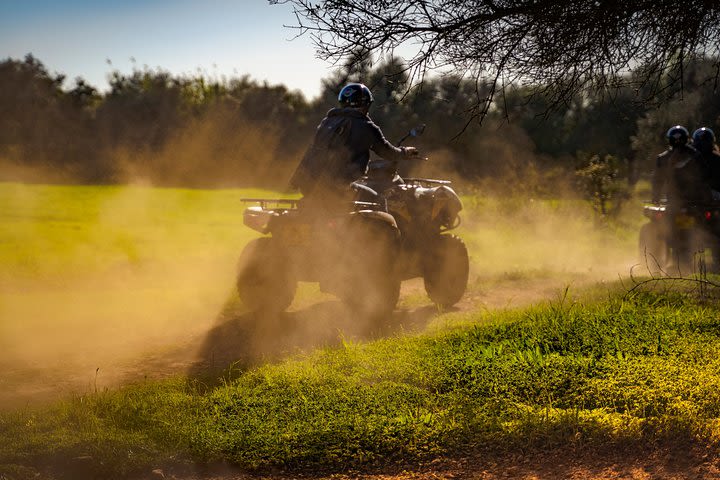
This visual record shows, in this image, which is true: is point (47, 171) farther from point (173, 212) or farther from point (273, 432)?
point (273, 432)

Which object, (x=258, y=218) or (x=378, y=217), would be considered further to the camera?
(x=258, y=218)

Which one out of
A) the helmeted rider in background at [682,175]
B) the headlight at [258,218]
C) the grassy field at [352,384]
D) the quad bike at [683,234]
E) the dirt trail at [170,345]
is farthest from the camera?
the helmeted rider in background at [682,175]

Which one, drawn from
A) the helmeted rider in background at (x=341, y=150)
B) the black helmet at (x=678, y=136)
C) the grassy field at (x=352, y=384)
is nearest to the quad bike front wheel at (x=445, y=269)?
the grassy field at (x=352, y=384)

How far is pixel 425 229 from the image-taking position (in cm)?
1063

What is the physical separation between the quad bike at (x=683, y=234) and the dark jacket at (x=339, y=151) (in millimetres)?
5684

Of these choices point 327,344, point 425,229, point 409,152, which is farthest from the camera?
point 425,229

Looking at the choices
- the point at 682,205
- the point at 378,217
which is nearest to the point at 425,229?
the point at 378,217

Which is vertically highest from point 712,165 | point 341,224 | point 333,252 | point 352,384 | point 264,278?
point 712,165

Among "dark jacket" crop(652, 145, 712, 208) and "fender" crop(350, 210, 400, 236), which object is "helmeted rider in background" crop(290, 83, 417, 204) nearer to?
"fender" crop(350, 210, 400, 236)

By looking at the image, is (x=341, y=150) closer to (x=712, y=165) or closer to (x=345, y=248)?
(x=345, y=248)

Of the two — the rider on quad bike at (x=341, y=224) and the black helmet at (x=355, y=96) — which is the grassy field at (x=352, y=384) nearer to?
the rider on quad bike at (x=341, y=224)

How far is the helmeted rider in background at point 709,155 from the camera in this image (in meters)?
13.0

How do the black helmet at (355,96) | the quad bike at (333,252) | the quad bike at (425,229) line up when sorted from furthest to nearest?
the quad bike at (425,229) → the black helmet at (355,96) → the quad bike at (333,252)

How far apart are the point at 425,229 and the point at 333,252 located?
201 cm
